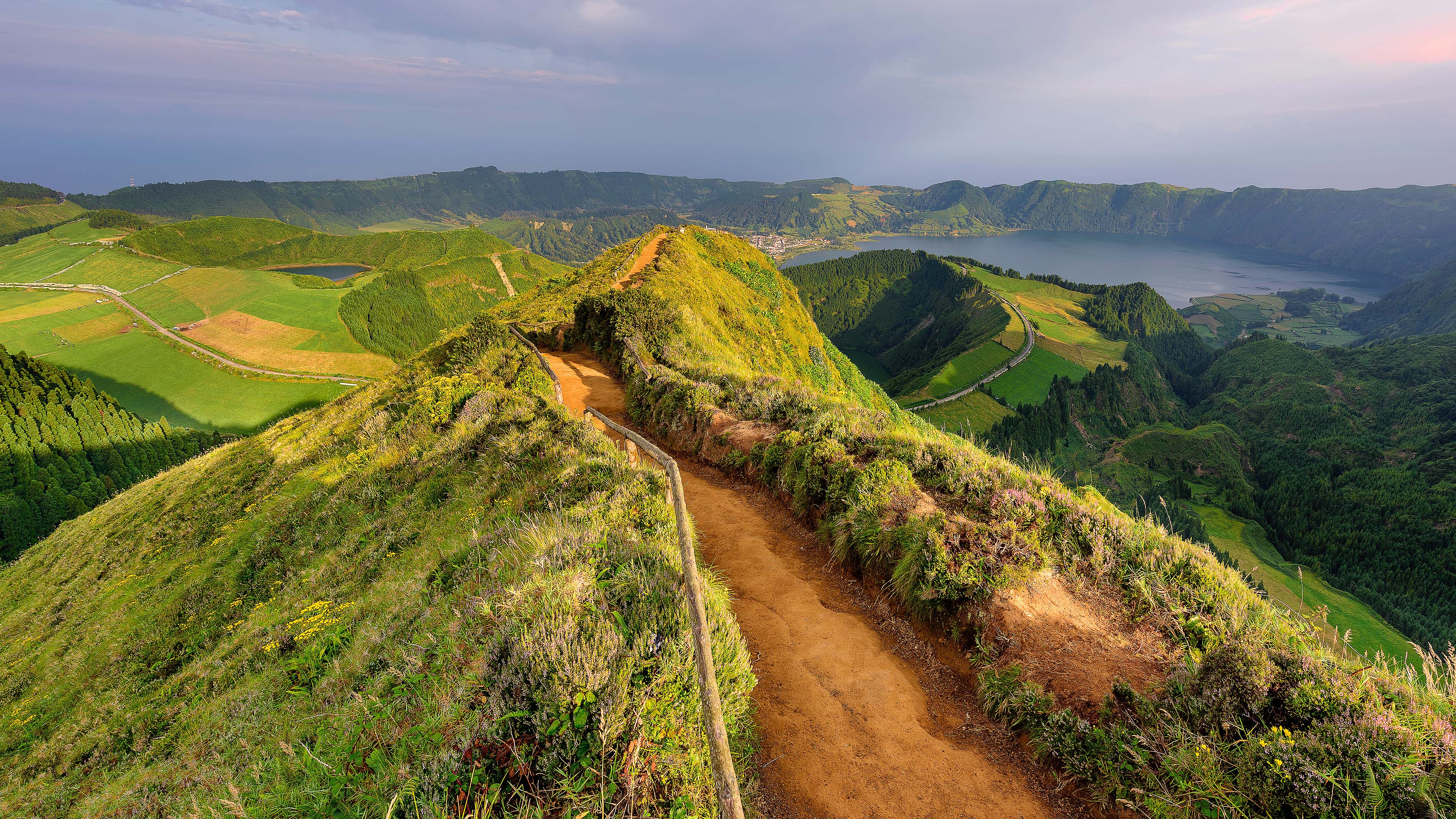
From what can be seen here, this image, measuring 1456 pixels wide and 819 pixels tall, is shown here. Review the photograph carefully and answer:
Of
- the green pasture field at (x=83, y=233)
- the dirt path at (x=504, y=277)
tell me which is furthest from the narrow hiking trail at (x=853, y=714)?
the green pasture field at (x=83, y=233)

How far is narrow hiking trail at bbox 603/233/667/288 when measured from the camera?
117ft

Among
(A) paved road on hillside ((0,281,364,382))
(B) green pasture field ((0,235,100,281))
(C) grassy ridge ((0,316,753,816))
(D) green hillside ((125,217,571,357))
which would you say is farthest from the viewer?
(B) green pasture field ((0,235,100,281))

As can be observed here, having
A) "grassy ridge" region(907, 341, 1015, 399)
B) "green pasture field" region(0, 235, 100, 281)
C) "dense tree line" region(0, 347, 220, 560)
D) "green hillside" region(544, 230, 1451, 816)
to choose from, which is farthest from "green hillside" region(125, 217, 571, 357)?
"green hillside" region(544, 230, 1451, 816)

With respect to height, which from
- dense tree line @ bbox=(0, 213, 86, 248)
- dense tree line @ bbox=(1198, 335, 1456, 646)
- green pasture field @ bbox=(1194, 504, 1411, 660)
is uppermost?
dense tree line @ bbox=(0, 213, 86, 248)

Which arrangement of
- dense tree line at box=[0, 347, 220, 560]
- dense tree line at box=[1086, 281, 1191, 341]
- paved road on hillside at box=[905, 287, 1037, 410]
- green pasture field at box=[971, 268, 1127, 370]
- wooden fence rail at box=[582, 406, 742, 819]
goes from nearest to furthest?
wooden fence rail at box=[582, 406, 742, 819]
dense tree line at box=[0, 347, 220, 560]
paved road on hillside at box=[905, 287, 1037, 410]
green pasture field at box=[971, 268, 1127, 370]
dense tree line at box=[1086, 281, 1191, 341]

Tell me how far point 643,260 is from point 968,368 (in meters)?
89.7

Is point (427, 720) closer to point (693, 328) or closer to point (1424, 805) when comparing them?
point (1424, 805)

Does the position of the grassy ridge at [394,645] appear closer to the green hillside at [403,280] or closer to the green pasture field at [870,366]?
the green hillside at [403,280]

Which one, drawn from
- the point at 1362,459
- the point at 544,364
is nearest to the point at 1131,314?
the point at 1362,459

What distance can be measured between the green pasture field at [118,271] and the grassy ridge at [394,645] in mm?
175575

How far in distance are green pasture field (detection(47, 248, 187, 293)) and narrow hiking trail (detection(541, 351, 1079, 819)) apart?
195308 mm

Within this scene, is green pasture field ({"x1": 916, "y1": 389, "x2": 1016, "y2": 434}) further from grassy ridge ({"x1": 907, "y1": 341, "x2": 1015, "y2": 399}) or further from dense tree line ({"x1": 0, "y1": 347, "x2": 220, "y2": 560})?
dense tree line ({"x1": 0, "y1": 347, "x2": 220, "y2": 560})

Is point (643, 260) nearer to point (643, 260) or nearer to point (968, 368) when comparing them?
point (643, 260)

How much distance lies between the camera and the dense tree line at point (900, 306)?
141125mm
